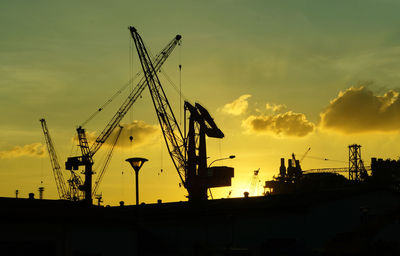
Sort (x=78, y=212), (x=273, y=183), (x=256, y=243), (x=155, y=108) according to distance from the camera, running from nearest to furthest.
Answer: (x=78, y=212)
(x=256, y=243)
(x=155, y=108)
(x=273, y=183)

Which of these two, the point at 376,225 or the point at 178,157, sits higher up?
the point at 178,157

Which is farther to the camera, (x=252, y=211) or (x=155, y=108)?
(x=155, y=108)

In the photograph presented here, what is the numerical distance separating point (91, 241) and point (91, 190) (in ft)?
478

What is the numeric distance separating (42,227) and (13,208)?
1741 millimetres

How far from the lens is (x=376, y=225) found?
2694 cm

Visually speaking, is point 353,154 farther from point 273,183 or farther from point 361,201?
point 361,201

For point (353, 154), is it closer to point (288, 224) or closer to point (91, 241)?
point (288, 224)

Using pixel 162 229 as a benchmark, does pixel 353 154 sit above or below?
above

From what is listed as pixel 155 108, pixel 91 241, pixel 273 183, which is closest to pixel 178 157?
pixel 155 108

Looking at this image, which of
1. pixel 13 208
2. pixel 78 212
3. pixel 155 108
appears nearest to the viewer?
pixel 13 208

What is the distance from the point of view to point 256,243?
134 feet

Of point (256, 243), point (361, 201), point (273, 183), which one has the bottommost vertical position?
point (256, 243)

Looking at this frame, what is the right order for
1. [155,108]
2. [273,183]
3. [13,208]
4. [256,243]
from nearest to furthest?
[13,208]
[256,243]
[155,108]
[273,183]

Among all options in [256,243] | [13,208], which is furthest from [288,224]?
[13,208]
